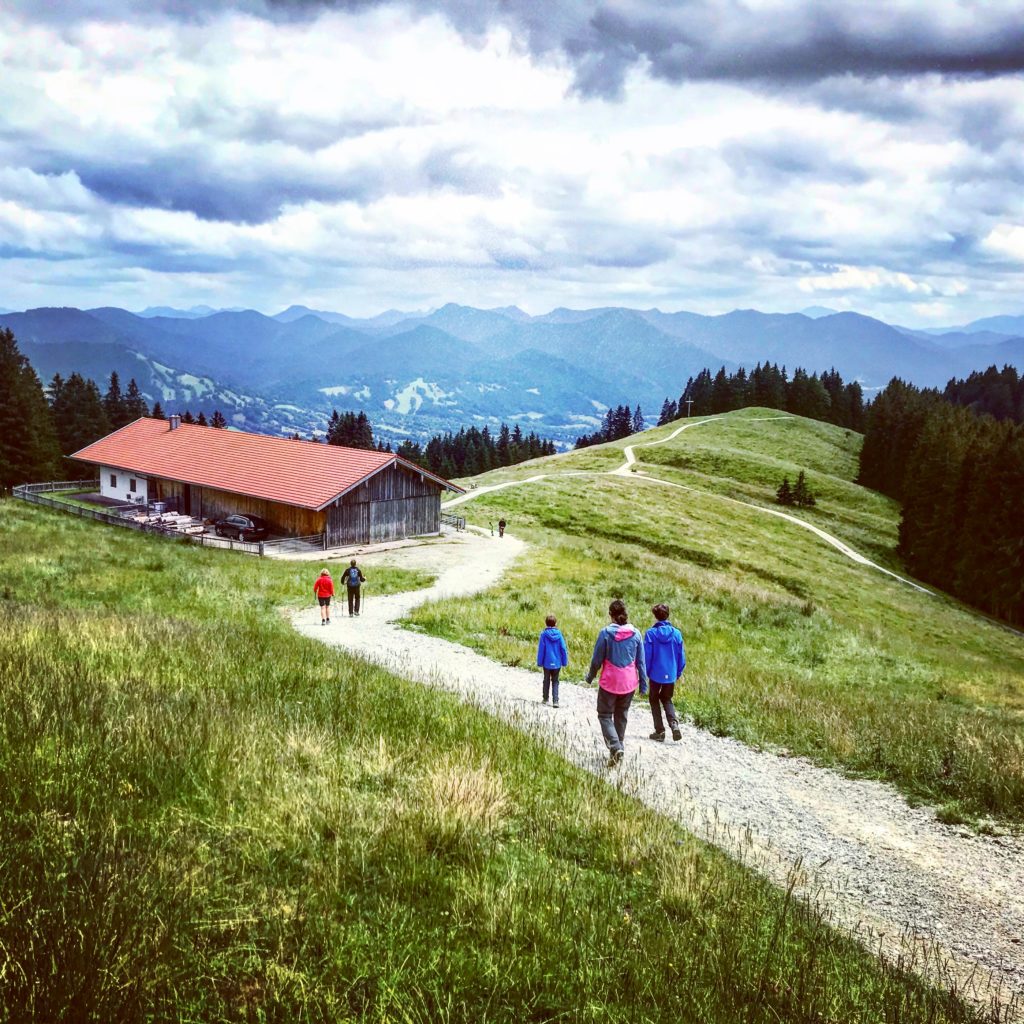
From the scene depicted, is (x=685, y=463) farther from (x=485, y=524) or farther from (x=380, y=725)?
(x=380, y=725)

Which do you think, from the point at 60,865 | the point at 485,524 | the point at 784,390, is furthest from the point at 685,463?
the point at 60,865

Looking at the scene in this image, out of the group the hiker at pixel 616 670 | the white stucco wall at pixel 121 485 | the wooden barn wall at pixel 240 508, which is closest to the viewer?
the hiker at pixel 616 670

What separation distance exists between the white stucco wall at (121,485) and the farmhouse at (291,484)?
0.29 feet

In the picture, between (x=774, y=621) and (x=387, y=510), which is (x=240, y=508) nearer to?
(x=387, y=510)

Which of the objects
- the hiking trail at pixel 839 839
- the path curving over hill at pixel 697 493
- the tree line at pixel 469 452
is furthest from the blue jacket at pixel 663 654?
the tree line at pixel 469 452

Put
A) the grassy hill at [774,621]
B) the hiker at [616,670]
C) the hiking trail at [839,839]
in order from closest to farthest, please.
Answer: the hiking trail at [839,839]
the hiker at [616,670]
the grassy hill at [774,621]

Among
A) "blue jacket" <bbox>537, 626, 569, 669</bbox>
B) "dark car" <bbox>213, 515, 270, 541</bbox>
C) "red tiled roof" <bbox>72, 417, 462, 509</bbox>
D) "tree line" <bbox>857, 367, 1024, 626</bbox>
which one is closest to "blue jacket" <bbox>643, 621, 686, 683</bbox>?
"blue jacket" <bbox>537, 626, 569, 669</bbox>

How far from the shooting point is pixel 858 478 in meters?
106

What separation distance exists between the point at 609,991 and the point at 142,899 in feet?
8.42

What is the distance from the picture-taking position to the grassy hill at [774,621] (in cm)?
1134

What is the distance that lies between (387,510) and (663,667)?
33220 mm

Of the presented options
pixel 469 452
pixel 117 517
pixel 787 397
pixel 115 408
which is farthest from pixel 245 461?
pixel 787 397

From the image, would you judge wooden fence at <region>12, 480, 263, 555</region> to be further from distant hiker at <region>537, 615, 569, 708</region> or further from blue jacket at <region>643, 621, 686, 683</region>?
blue jacket at <region>643, 621, 686, 683</region>

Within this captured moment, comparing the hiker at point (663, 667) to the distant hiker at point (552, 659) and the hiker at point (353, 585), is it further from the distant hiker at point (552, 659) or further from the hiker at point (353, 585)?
the hiker at point (353, 585)
